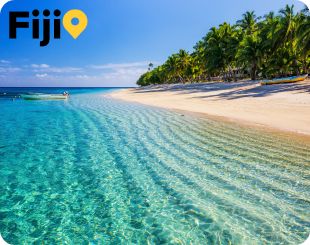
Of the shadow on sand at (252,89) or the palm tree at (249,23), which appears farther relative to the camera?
the palm tree at (249,23)

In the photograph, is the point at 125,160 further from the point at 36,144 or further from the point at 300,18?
the point at 300,18

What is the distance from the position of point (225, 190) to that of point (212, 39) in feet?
164

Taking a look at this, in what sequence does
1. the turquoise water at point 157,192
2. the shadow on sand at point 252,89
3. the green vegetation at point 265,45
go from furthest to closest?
the green vegetation at point 265,45 → the shadow on sand at point 252,89 → the turquoise water at point 157,192

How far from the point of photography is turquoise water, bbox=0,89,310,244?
424cm

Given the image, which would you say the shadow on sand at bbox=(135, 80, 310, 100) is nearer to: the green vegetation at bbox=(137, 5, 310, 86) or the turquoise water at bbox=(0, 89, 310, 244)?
the green vegetation at bbox=(137, 5, 310, 86)

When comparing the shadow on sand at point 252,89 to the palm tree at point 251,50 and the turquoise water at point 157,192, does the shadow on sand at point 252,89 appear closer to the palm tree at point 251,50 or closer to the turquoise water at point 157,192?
the palm tree at point 251,50

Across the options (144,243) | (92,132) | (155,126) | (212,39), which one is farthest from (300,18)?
(144,243)

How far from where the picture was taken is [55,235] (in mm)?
4195

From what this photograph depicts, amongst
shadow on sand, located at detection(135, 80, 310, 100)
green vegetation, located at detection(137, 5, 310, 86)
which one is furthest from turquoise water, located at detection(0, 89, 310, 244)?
green vegetation, located at detection(137, 5, 310, 86)

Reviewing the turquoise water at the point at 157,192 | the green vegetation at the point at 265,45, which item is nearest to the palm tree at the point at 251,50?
the green vegetation at the point at 265,45

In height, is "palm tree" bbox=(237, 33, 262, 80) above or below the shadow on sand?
above

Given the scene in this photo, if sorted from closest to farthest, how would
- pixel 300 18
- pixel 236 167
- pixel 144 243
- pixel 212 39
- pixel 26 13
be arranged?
pixel 144 243
pixel 26 13
pixel 236 167
pixel 300 18
pixel 212 39

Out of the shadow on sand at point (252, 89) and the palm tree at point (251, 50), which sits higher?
the palm tree at point (251, 50)

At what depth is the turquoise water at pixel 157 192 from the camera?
424 cm
